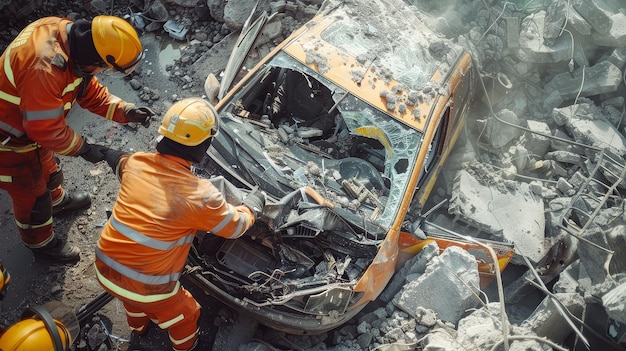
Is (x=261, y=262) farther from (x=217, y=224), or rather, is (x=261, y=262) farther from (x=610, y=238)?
(x=610, y=238)

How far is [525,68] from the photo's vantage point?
6680mm

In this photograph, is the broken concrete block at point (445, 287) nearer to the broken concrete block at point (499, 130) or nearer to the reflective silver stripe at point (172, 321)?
the reflective silver stripe at point (172, 321)

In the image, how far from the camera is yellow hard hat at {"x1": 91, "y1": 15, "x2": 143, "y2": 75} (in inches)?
147

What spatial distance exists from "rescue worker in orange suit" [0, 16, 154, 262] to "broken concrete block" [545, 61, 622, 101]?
515 centimetres

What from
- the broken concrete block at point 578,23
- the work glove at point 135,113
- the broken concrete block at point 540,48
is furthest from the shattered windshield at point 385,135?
the broken concrete block at point 578,23

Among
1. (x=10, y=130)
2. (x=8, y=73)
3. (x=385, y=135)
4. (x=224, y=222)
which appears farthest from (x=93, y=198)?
(x=385, y=135)

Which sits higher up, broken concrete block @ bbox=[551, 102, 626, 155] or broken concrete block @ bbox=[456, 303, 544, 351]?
broken concrete block @ bbox=[551, 102, 626, 155]

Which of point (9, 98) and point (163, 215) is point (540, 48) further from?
point (9, 98)

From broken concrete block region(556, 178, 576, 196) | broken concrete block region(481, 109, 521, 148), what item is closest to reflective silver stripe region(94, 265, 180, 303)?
broken concrete block region(481, 109, 521, 148)

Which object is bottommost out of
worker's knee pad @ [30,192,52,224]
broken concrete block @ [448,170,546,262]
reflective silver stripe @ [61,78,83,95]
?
worker's knee pad @ [30,192,52,224]

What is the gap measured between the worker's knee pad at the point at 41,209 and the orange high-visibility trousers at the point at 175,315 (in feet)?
4.04

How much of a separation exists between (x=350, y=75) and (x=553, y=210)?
2796 mm

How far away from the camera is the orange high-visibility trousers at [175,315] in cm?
378

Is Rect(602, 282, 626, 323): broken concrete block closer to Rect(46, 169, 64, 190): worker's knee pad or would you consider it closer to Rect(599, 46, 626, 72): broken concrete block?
Rect(599, 46, 626, 72): broken concrete block
